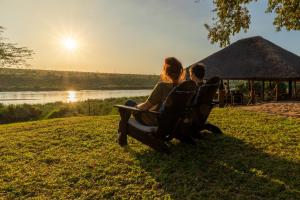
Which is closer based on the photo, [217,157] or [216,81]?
[217,157]

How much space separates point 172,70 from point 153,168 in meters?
1.73

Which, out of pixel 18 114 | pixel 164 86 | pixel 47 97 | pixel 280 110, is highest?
pixel 164 86

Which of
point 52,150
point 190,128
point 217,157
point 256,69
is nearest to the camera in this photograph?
point 217,157

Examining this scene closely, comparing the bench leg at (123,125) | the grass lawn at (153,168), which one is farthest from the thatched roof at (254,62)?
the bench leg at (123,125)

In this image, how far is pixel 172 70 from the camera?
5457 millimetres

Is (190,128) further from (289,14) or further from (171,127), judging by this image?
(289,14)

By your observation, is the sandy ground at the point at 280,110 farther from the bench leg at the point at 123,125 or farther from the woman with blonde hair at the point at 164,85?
the bench leg at the point at 123,125

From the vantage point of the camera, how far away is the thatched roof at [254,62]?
18734 mm

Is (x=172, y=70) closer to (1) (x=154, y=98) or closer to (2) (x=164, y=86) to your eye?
(2) (x=164, y=86)

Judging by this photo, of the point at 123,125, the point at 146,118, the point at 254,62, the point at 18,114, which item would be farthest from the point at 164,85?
the point at 18,114

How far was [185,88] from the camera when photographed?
4.98 meters

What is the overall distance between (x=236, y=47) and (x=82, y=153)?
18.6 metres

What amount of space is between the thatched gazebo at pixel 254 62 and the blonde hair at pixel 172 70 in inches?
562

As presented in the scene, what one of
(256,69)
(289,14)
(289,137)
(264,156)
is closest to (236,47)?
(256,69)
